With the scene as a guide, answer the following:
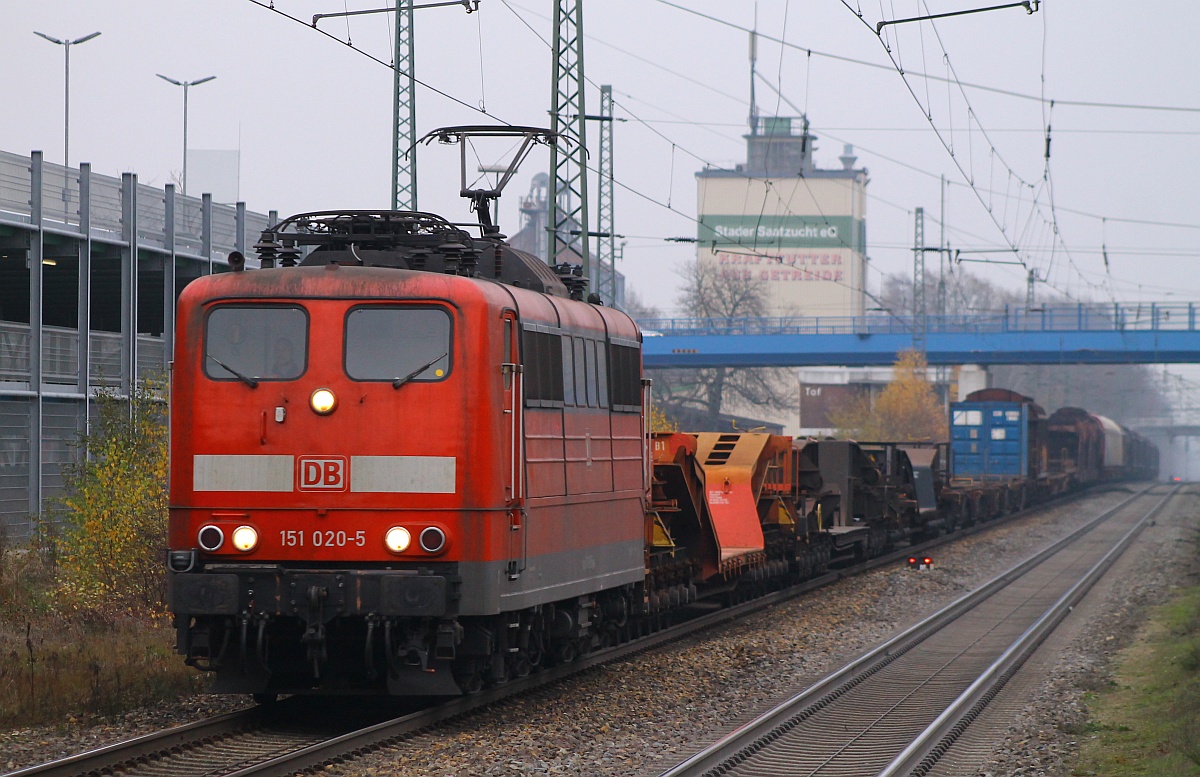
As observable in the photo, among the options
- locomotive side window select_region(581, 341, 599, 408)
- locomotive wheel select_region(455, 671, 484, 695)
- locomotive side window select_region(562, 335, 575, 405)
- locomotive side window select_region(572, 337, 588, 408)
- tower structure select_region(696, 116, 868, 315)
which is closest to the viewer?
locomotive wheel select_region(455, 671, 484, 695)

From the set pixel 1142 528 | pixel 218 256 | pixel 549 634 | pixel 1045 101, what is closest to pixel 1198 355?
pixel 1142 528

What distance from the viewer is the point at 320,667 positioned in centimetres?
1031

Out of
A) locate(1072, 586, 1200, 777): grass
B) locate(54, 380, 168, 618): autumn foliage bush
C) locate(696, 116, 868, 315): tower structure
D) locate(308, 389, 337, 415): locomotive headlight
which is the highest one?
locate(696, 116, 868, 315): tower structure

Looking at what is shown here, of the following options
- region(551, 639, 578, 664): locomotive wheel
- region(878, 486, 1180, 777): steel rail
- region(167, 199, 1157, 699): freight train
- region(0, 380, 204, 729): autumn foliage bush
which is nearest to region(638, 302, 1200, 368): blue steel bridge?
region(878, 486, 1180, 777): steel rail

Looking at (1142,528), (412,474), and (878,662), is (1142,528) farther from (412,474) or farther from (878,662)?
(412,474)

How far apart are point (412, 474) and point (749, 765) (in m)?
3.15

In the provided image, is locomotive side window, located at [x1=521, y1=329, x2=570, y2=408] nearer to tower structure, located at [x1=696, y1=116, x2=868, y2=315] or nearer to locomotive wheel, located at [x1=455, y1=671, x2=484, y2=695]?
locomotive wheel, located at [x1=455, y1=671, x2=484, y2=695]

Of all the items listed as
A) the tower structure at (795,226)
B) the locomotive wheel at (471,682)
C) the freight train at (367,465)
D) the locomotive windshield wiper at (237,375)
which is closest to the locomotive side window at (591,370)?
the freight train at (367,465)

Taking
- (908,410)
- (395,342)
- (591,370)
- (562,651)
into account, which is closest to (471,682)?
(562,651)

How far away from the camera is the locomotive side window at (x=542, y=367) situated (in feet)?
35.4

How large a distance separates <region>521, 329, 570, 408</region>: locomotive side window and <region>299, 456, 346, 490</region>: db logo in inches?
63.1

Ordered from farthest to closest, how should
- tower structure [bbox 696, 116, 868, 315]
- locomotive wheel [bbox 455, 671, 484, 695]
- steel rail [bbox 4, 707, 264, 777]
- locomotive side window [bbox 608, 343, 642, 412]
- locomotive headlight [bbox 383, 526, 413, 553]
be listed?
tower structure [bbox 696, 116, 868, 315] → locomotive side window [bbox 608, 343, 642, 412] → locomotive wheel [bbox 455, 671, 484, 695] → locomotive headlight [bbox 383, 526, 413, 553] → steel rail [bbox 4, 707, 264, 777]

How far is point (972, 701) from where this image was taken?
12492mm

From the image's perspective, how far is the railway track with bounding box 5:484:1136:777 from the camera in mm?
8461
